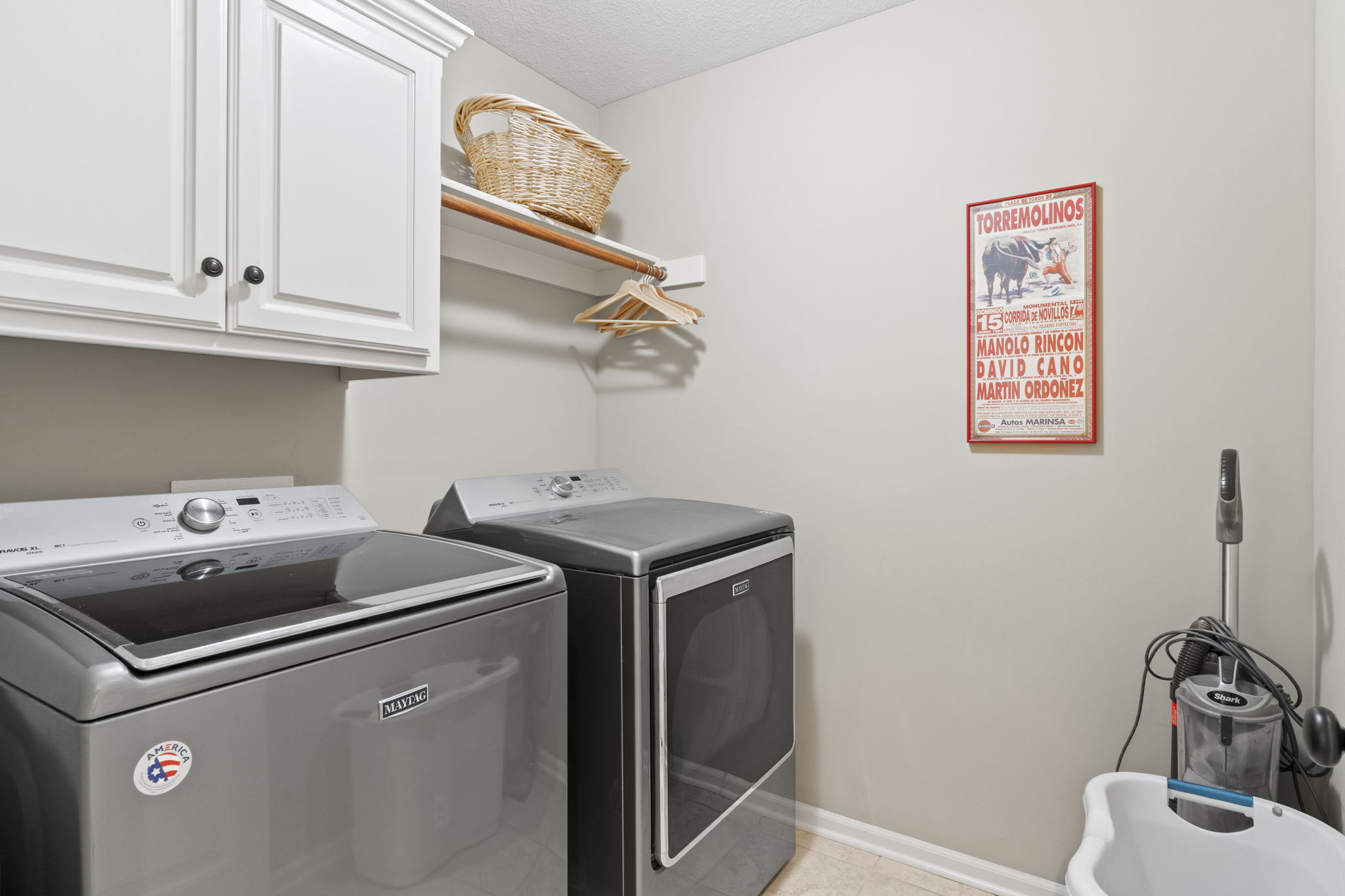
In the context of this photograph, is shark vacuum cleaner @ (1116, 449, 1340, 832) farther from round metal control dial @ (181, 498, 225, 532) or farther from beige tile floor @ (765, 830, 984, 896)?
round metal control dial @ (181, 498, 225, 532)

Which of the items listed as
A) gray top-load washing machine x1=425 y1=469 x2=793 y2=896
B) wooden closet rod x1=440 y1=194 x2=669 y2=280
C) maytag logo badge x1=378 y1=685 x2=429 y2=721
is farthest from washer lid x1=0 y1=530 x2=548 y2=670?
wooden closet rod x1=440 y1=194 x2=669 y2=280

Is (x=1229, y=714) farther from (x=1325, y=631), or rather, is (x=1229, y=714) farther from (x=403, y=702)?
(x=403, y=702)

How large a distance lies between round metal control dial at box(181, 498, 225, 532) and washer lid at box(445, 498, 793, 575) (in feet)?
1.72

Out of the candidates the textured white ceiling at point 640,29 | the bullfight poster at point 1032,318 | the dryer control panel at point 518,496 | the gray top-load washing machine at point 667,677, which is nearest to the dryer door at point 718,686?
the gray top-load washing machine at point 667,677

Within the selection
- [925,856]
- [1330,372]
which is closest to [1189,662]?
[1330,372]

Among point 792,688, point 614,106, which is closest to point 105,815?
point 792,688

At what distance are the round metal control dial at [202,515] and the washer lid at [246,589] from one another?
0.18ft

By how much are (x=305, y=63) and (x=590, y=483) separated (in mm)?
1232

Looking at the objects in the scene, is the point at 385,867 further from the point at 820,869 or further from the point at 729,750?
the point at 820,869

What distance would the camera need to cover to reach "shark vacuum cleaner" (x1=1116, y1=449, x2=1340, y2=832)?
53.7 inches

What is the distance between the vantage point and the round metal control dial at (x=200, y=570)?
1.06 metres

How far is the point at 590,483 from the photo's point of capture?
2.11 m

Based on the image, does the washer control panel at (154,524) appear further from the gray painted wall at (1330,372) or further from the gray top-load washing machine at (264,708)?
the gray painted wall at (1330,372)

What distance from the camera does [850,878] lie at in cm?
199
